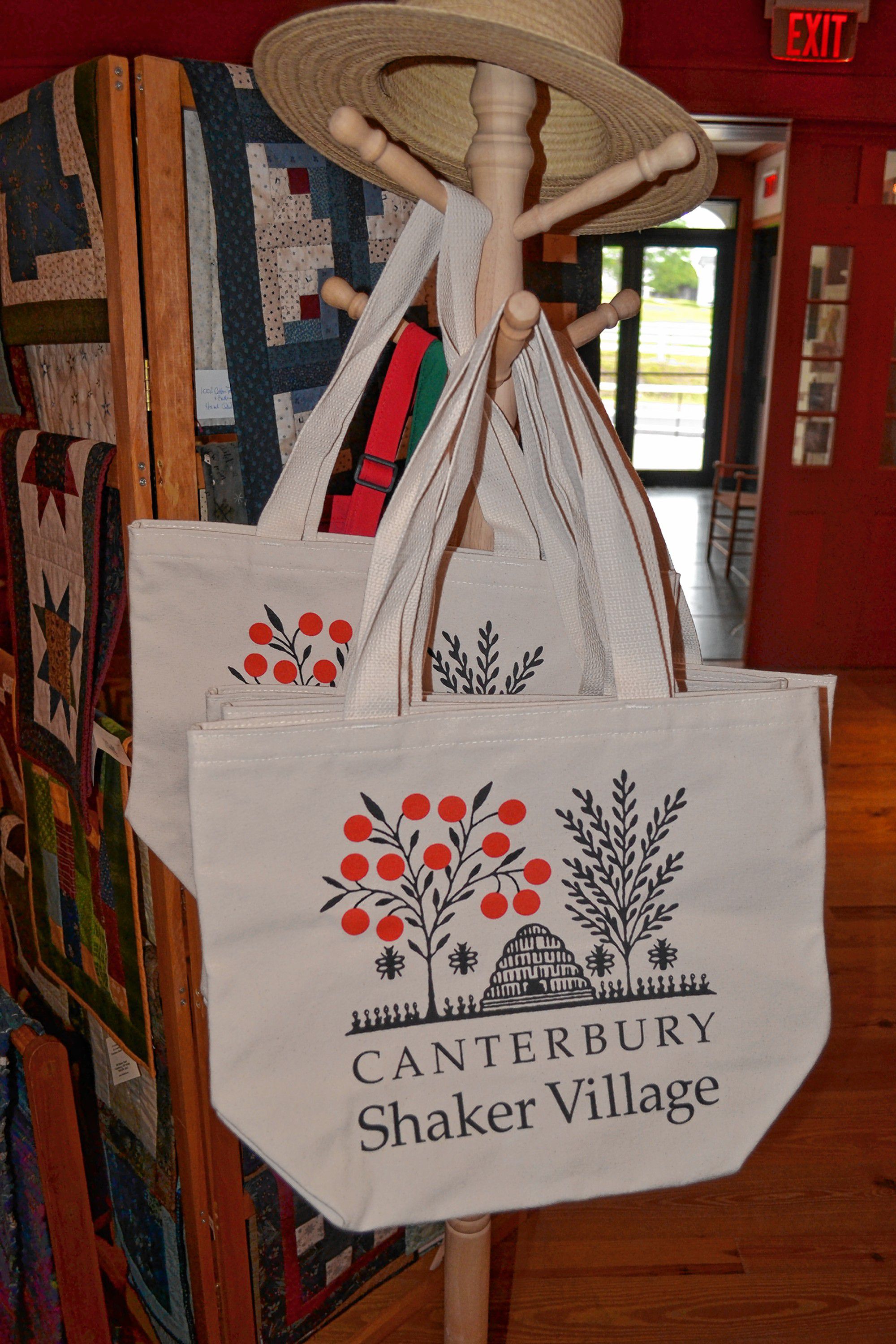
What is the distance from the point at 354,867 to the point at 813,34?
3852 mm

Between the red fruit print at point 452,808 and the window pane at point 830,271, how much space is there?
12.9 ft

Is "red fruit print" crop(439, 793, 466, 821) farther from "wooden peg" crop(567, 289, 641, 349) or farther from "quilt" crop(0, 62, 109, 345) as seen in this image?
"quilt" crop(0, 62, 109, 345)

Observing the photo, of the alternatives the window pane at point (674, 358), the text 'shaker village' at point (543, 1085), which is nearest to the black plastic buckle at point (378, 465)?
the text 'shaker village' at point (543, 1085)

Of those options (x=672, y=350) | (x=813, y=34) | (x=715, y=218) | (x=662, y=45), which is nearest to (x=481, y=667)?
(x=662, y=45)

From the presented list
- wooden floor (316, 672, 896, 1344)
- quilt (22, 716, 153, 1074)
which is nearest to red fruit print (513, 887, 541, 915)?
quilt (22, 716, 153, 1074)

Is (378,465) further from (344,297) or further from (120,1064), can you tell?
(120,1064)

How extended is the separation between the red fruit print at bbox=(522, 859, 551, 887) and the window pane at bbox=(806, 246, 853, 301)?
12.8ft

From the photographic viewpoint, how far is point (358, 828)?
2.14 ft

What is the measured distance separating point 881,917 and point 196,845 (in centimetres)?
236

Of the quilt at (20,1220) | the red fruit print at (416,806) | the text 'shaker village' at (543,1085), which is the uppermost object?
the red fruit print at (416,806)

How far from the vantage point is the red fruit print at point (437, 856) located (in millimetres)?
666

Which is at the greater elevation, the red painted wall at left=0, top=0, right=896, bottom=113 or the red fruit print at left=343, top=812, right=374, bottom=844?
the red painted wall at left=0, top=0, right=896, bottom=113

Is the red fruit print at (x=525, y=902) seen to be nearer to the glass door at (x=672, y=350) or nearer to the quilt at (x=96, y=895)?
the quilt at (x=96, y=895)

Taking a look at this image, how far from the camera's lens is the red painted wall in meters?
3.15
